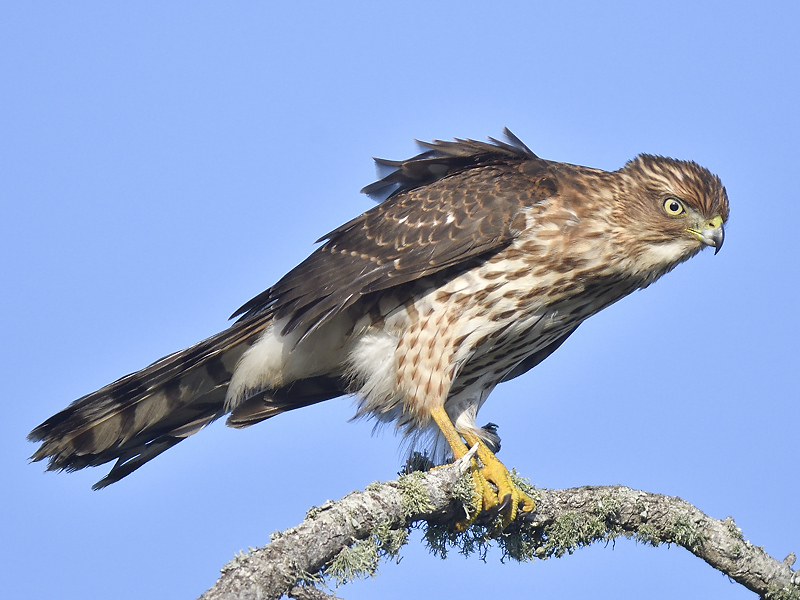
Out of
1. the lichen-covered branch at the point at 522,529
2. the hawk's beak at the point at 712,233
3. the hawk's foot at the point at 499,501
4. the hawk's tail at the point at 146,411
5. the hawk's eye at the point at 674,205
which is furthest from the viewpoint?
the hawk's eye at the point at 674,205

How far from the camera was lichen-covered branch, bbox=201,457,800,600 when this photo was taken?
4.32m

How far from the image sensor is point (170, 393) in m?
6.57

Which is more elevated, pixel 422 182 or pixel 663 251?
pixel 422 182

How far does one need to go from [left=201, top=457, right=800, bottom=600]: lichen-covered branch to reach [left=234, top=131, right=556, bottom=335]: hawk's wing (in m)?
1.48

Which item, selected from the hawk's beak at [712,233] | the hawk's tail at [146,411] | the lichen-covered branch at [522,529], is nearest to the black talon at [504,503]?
the lichen-covered branch at [522,529]

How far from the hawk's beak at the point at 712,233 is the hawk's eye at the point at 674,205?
0.47 feet

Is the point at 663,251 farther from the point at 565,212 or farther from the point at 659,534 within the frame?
the point at 659,534

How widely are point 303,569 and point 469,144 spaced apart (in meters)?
3.78

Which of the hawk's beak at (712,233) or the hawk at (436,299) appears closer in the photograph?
the hawk at (436,299)

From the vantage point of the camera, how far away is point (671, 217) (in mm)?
6465

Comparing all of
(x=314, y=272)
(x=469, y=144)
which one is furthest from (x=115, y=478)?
(x=469, y=144)

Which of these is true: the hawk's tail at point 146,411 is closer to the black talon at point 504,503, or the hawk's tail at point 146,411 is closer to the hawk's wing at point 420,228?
the hawk's wing at point 420,228

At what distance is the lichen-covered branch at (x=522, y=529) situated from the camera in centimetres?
432

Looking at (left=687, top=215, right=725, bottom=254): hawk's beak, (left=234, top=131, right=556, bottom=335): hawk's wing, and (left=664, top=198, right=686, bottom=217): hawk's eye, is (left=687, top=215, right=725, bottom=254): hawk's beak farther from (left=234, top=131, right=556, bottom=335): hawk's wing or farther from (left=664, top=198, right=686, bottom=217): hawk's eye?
(left=234, top=131, right=556, bottom=335): hawk's wing
